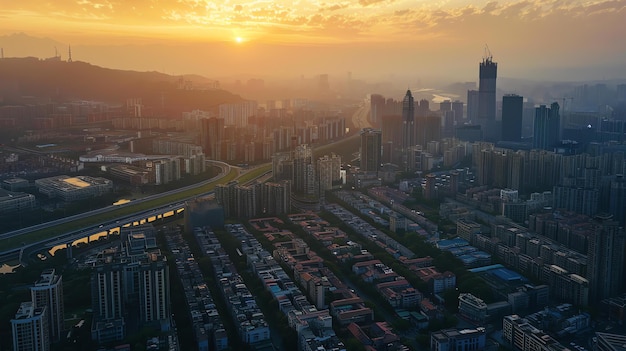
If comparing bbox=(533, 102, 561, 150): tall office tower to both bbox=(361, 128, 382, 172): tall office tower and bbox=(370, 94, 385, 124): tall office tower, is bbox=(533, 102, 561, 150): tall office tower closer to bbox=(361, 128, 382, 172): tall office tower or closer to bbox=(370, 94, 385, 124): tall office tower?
bbox=(361, 128, 382, 172): tall office tower

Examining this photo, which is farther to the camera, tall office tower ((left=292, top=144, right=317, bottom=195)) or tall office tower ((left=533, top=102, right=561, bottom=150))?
tall office tower ((left=533, top=102, right=561, bottom=150))

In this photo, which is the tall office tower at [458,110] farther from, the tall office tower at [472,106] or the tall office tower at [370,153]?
the tall office tower at [370,153]

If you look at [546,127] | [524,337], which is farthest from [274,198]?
[546,127]

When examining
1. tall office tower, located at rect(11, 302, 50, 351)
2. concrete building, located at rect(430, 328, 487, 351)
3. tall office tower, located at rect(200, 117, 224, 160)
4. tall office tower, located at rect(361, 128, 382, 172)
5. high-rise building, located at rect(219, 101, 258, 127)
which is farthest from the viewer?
high-rise building, located at rect(219, 101, 258, 127)

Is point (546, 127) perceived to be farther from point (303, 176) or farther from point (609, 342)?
point (609, 342)

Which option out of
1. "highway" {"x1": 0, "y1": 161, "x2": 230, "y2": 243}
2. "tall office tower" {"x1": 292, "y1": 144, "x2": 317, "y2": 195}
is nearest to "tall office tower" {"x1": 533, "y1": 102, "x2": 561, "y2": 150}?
"tall office tower" {"x1": 292, "y1": 144, "x2": 317, "y2": 195}

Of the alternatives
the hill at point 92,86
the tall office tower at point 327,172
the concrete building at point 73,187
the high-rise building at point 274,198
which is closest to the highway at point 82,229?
the concrete building at point 73,187
